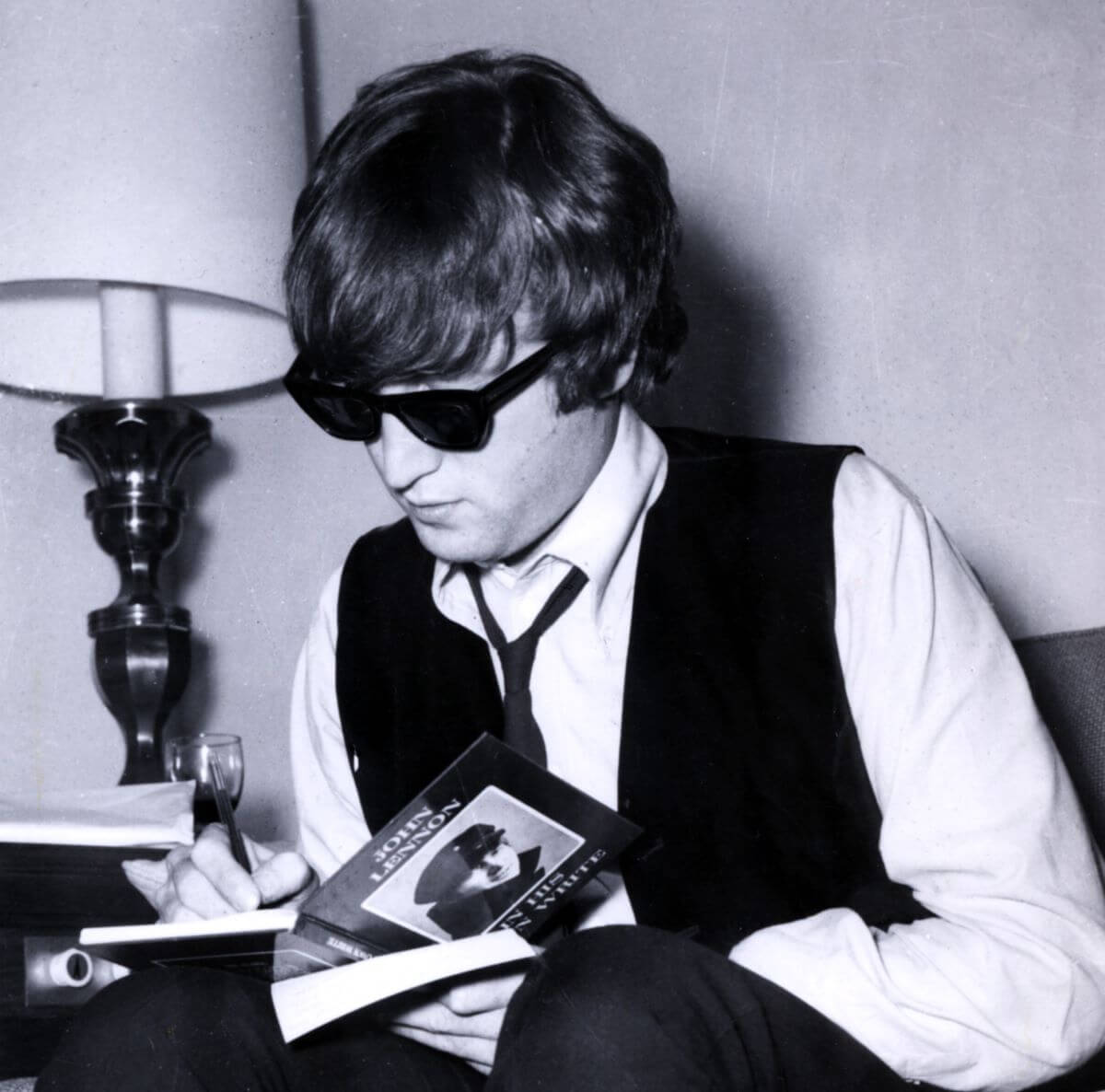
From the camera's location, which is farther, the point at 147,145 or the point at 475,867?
the point at 147,145

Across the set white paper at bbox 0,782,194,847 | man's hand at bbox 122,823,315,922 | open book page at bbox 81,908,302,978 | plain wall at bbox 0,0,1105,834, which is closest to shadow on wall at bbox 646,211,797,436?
plain wall at bbox 0,0,1105,834

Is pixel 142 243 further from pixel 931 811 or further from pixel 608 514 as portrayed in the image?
pixel 931 811

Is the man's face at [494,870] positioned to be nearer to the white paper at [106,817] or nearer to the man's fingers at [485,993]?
the man's fingers at [485,993]

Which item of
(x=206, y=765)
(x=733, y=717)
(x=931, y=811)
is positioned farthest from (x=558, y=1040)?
(x=206, y=765)

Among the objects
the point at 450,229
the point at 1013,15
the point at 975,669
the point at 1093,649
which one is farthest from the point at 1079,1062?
the point at 1013,15

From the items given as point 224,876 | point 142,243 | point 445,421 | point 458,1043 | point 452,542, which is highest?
point 142,243

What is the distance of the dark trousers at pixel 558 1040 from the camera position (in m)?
0.66

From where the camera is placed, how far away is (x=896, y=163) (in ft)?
5.67

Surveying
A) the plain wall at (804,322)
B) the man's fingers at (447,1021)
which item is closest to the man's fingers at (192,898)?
the man's fingers at (447,1021)

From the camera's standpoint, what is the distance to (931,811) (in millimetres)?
852

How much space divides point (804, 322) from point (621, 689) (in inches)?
32.4

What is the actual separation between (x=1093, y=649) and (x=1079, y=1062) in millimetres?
546

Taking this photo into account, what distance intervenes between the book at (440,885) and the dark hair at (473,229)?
35cm

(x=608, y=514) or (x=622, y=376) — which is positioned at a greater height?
(x=622, y=376)
